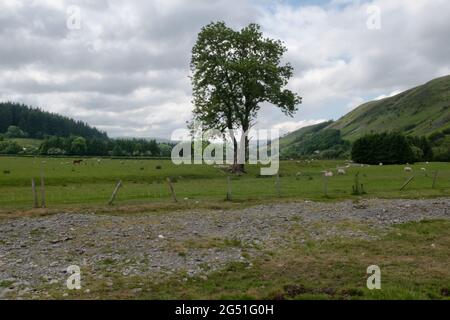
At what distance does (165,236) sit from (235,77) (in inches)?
1767

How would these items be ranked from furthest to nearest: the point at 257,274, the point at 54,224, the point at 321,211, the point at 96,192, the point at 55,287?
the point at 96,192, the point at 321,211, the point at 54,224, the point at 257,274, the point at 55,287

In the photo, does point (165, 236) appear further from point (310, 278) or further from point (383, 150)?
point (383, 150)

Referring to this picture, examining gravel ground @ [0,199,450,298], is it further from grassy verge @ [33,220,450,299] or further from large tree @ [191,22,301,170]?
large tree @ [191,22,301,170]

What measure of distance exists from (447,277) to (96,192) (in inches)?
1239

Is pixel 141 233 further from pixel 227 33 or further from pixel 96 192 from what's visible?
pixel 227 33

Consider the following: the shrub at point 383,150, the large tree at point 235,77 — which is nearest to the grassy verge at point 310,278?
the large tree at point 235,77

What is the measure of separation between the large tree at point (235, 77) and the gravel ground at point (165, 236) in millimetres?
34195

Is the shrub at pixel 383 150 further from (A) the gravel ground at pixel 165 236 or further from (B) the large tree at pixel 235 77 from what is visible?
(A) the gravel ground at pixel 165 236

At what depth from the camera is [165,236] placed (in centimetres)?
2008

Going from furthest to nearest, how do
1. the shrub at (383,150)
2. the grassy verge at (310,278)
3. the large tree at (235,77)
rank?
the shrub at (383,150) < the large tree at (235,77) < the grassy verge at (310,278)

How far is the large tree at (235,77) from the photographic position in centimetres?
6106

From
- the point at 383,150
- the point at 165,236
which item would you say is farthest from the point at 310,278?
the point at 383,150

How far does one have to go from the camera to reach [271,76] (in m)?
62.1
